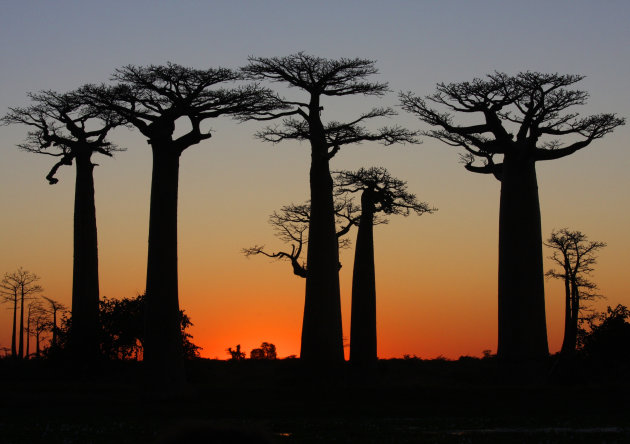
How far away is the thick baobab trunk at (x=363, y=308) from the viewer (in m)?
31.7

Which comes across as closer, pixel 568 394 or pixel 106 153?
pixel 568 394

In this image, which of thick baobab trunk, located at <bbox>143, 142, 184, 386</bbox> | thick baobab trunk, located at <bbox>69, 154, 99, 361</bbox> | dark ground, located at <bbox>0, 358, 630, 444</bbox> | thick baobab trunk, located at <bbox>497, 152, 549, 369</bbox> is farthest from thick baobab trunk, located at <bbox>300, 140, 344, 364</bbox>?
thick baobab trunk, located at <bbox>69, 154, 99, 361</bbox>

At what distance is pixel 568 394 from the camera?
71.5 feet

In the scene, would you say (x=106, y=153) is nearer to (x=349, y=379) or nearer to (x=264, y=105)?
(x=264, y=105)

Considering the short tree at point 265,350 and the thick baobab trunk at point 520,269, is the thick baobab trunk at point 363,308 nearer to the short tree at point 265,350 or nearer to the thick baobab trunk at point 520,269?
the thick baobab trunk at point 520,269

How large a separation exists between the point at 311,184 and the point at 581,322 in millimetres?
10954

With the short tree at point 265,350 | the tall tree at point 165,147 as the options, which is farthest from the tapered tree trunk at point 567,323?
the short tree at point 265,350

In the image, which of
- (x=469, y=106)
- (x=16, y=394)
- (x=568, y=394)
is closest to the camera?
(x=568, y=394)

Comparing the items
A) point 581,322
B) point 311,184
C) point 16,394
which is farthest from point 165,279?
point 581,322

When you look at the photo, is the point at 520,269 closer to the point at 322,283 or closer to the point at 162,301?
the point at 322,283

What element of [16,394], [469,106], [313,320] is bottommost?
[16,394]

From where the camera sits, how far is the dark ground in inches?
530

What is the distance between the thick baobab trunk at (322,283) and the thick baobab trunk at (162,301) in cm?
486

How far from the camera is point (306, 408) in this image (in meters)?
21.1
